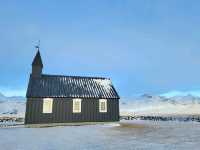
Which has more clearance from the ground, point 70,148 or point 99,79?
point 99,79

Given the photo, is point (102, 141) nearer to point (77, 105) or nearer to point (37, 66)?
point (77, 105)

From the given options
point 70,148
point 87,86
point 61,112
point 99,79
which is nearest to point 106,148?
point 70,148

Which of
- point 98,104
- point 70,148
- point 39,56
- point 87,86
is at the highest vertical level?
point 39,56

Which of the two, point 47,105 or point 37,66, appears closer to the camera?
point 47,105

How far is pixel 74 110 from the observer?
1431 inches

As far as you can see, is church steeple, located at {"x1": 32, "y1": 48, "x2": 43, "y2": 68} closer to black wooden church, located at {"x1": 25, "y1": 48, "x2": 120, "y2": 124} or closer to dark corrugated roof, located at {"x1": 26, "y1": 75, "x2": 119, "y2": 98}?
black wooden church, located at {"x1": 25, "y1": 48, "x2": 120, "y2": 124}

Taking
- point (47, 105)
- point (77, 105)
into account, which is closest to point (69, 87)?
point (77, 105)

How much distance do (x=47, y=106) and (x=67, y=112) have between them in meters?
2.82

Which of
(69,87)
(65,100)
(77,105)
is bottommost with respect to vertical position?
(77,105)

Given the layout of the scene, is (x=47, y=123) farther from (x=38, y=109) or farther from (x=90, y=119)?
(x=90, y=119)

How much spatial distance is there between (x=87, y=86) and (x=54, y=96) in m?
5.78

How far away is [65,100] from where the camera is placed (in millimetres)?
36094

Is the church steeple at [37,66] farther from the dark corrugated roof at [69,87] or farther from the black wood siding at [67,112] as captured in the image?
the black wood siding at [67,112]

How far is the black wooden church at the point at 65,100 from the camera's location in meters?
34.9
